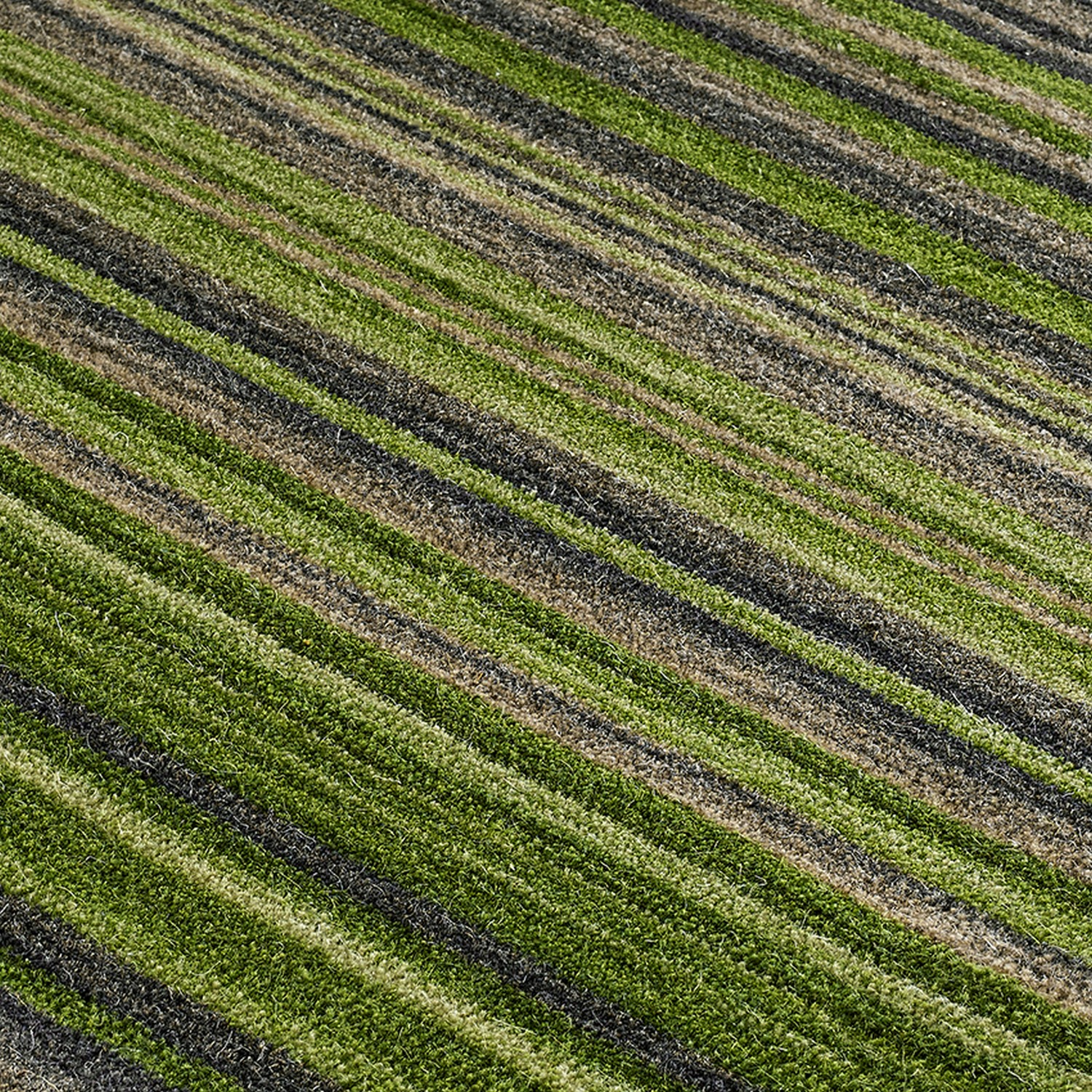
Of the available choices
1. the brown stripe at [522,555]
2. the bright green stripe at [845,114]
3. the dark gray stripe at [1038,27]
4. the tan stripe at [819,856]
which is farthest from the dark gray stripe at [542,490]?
the dark gray stripe at [1038,27]

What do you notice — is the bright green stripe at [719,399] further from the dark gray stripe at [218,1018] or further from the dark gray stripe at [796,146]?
the dark gray stripe at [218,1018]

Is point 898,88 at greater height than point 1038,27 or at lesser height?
lesser

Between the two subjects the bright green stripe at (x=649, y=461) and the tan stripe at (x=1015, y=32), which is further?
the tan stripe at (x=1015, y=32)

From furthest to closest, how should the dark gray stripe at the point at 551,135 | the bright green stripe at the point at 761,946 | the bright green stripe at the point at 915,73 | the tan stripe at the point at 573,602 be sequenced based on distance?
the bright green stripe at the point at 915,73, the dark gray stripe at the point at 551,135, the tan stripe at the point at 573,602, the bright green stripe at the point at 761,946

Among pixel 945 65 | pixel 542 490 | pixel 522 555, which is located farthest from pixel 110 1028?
pixel 945 65

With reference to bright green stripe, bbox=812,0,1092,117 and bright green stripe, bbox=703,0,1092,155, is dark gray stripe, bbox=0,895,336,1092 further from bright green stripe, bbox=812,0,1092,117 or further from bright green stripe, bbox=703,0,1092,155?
bright green stripe, bbox=812,0,1092,117

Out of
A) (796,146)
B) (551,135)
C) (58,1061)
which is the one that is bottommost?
(58,1061)

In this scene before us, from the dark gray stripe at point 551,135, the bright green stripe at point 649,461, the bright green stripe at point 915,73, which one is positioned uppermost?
the bright green stripe at point 915,73

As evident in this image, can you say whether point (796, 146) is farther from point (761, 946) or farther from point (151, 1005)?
point (151, 1005)
